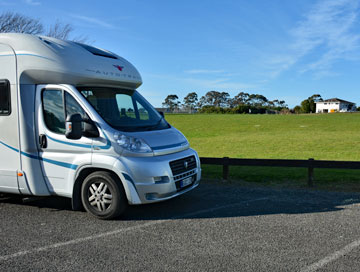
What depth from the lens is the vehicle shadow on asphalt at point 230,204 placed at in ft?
Answer: 21.3

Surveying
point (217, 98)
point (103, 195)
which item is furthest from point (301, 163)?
point (217, 98)

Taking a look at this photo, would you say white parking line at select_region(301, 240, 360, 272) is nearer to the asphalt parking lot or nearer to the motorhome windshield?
the asphalt parking lot

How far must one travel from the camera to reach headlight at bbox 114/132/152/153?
19.2 ft

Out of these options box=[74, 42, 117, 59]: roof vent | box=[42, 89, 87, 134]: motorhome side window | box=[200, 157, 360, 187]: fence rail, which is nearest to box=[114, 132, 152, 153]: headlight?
box=[42, 89, 87, 134]: motorhome side window

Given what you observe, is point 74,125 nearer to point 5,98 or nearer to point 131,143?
point 131,143

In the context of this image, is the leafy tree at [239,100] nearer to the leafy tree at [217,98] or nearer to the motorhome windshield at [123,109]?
the leafy tree at [217,98]

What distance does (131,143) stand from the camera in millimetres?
5863

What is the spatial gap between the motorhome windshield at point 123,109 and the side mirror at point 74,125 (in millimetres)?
445

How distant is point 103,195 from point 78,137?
40.4 inches

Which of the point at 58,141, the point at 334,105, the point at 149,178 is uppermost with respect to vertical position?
the point at 334,105

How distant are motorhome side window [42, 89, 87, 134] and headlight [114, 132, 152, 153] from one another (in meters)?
0.74

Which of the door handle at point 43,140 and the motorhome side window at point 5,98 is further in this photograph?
the motorhome side window at point 5,98

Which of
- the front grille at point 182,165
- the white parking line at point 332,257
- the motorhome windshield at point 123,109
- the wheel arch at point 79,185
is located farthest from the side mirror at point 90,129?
the white parking line at point 332,257

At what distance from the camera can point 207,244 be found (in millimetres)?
4930
